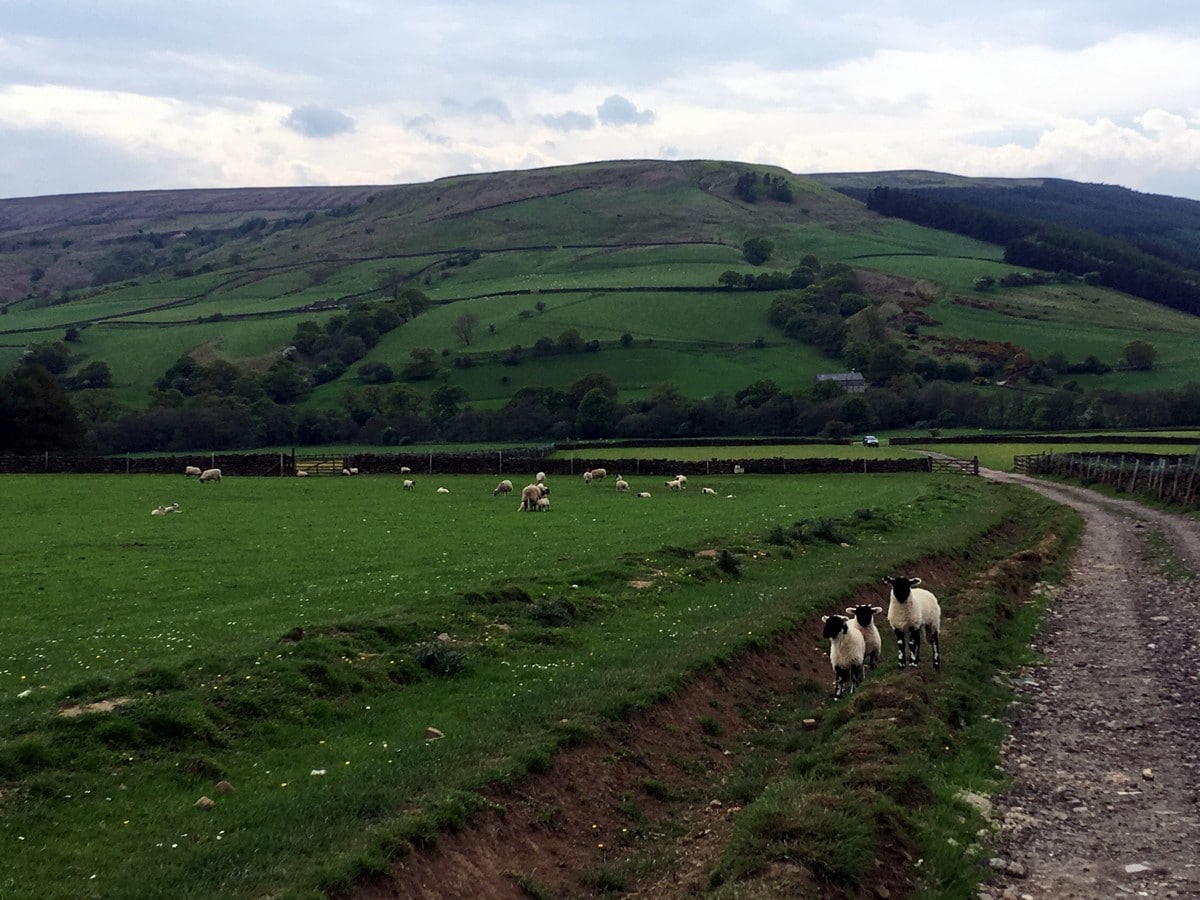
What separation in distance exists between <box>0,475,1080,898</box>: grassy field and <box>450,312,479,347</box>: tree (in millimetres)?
135341

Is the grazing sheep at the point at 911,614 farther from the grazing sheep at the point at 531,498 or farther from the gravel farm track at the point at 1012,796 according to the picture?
the grazing sheep at the point at 531,498

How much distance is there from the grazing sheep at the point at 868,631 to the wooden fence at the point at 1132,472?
3688 centimetres

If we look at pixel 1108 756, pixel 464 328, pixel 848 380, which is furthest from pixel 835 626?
pixel 464 328

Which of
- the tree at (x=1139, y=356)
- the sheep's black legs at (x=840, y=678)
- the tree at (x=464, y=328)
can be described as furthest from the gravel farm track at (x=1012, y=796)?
the tree at (x=464, y=328)

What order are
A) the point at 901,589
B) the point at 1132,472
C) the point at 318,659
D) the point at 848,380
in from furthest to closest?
1. the point at 848,380
2. the point at 1132,472
3. the point at 901,589
4. the point at 318,659

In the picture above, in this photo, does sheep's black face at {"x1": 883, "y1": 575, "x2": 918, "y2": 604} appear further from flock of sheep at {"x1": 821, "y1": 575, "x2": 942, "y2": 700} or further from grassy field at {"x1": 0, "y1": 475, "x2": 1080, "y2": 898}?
grassy field at {"x1": 0, "y1": 475, "x2": 1080, "y2": 898}

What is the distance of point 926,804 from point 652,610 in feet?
36.6

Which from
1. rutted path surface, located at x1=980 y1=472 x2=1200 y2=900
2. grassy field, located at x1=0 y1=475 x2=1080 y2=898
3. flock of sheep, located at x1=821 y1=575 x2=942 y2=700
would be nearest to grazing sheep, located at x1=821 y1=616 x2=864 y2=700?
flock of sheep, located at x1=821 y1=575 x2=942 y2=700

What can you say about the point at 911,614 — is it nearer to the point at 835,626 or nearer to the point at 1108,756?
the point at 835,626

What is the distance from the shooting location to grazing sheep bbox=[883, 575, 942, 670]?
19500 mm

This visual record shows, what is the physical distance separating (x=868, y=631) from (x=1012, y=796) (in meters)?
6.27

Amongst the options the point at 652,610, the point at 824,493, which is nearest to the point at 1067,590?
the point at 652,610

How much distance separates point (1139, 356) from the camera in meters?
154

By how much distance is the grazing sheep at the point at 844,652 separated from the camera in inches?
706
